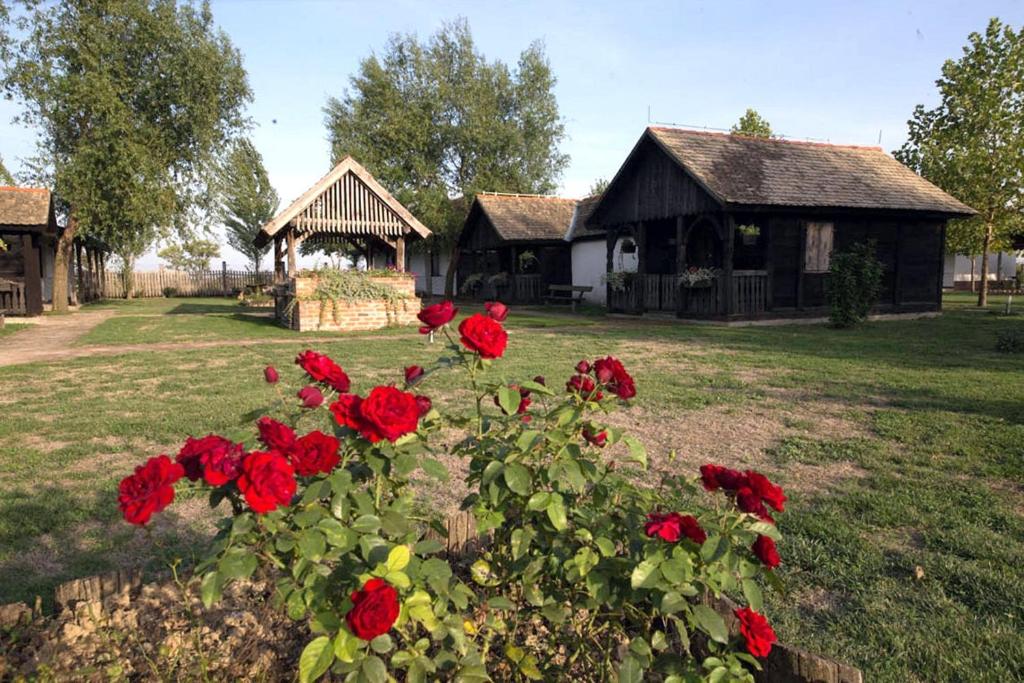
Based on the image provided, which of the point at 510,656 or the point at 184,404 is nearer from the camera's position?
the point at 510,656

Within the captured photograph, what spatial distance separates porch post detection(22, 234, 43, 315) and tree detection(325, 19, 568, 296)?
43.1 feet

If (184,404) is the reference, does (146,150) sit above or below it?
above

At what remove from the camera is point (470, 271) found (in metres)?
31.2

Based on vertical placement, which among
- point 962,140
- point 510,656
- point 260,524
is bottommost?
point 510,656

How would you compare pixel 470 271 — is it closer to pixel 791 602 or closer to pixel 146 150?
pixel 146 150

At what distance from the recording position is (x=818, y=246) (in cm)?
1731

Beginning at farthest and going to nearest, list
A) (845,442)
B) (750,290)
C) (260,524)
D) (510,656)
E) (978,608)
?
(750,290)
(845,442)
(978,608)
(510,656)
(260,524)

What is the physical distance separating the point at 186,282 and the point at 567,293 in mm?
27178

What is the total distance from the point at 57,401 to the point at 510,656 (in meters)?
7.42

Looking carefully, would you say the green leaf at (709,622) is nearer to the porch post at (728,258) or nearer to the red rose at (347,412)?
the red rose at (347,412)

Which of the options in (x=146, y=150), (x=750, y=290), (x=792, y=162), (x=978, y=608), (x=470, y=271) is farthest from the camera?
(x=470, y=271)

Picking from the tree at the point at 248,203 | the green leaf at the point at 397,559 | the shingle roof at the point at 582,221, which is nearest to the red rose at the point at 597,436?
the green leaf at the point at 397,559

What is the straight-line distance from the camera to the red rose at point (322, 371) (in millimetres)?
1798

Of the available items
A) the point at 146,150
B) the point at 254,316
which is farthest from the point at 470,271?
the point at 146,150
